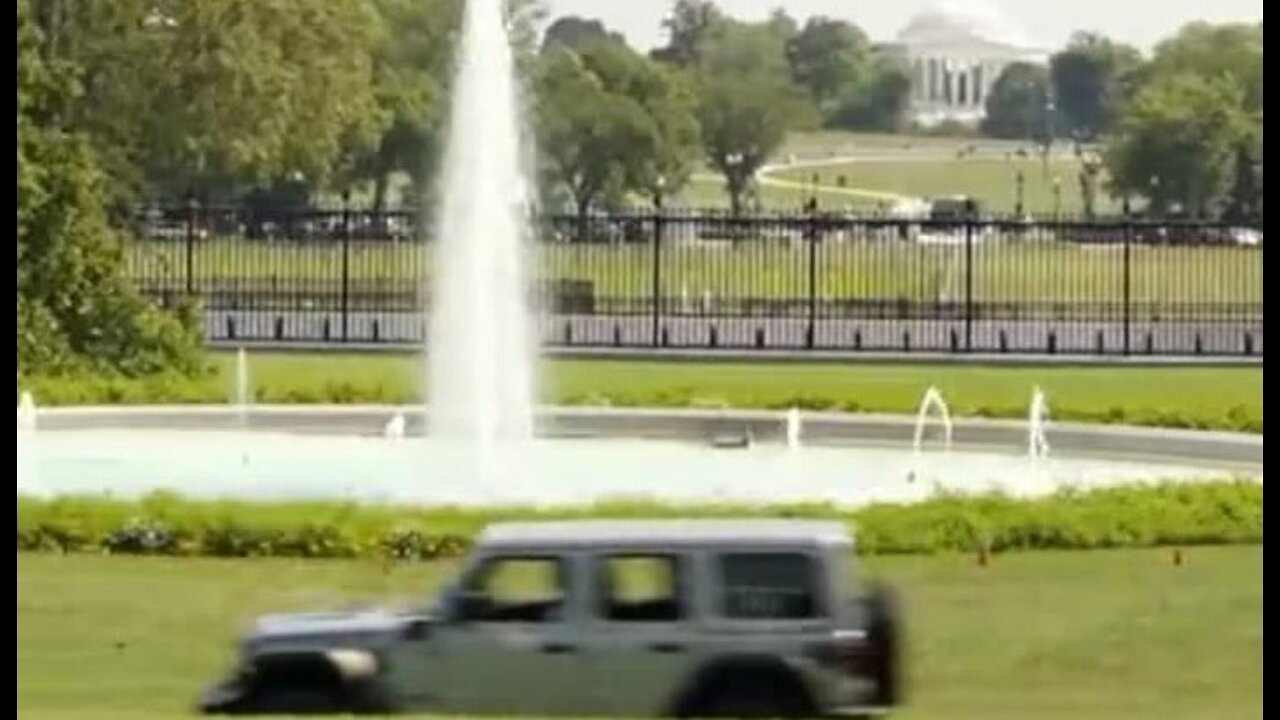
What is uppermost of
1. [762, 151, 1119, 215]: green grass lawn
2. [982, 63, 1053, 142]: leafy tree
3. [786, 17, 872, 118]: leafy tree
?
[786, 17, 872, 118]: leafy tree

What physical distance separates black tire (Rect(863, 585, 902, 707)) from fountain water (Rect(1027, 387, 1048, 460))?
437 cm

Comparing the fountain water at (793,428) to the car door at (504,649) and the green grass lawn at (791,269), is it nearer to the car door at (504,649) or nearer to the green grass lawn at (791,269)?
the green grass lawn at (791,269)

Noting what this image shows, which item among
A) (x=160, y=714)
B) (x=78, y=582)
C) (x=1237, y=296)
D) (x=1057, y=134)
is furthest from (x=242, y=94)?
(x=1237, y=296)

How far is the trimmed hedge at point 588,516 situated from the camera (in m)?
6.41

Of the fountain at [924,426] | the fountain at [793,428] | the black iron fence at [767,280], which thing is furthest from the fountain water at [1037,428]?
the fountain at [793,428]

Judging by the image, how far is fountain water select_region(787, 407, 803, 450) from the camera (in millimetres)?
10672

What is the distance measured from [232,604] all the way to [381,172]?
4089 mm

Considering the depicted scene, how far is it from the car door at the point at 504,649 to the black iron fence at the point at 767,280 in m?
3.14

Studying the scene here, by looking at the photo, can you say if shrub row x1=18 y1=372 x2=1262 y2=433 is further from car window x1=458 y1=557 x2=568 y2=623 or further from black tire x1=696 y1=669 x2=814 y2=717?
black tire x1=696 y1=669 x2=814 y2=717

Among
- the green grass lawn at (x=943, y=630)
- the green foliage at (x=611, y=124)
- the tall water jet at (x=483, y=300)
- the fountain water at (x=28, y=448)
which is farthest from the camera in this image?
the tall water jet at (x=483, y=300)

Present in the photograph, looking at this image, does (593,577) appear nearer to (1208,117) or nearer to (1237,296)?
(1208,117)

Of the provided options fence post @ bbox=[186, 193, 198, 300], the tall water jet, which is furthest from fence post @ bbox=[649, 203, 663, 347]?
fence post @ bbox=[186, 193, 198, 300]

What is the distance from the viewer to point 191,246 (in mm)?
9719

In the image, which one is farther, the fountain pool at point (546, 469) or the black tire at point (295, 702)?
the fountain pool at point (546, 469)
